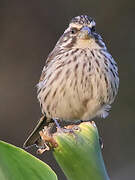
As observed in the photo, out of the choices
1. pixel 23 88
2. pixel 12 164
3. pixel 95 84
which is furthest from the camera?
pixel 23 88

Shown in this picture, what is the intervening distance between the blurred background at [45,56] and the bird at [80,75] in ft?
11.2

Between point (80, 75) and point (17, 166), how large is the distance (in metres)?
2.08

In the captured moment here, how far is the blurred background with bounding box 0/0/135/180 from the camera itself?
7.88 meters

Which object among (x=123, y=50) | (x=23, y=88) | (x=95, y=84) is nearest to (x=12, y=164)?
(x=95, y=84)

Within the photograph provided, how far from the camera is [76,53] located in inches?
160

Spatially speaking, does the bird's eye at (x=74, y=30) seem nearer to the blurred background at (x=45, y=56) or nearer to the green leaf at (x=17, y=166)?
the green leaf at (x=17, y=166)

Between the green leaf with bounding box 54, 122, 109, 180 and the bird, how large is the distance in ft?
6.03

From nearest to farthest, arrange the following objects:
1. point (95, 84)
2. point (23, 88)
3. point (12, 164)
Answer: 1. point (12, 164)
2. point (95, 84)
3. point (23, 88)

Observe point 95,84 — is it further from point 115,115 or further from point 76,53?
point 115,115

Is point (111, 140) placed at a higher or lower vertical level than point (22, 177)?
lower

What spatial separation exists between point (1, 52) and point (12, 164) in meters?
6.33

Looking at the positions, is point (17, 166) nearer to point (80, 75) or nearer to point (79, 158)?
point (79, 158)

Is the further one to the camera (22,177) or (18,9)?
(18,9)

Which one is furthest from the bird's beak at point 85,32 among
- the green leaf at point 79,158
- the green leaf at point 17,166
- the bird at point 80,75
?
the green leaf at point 17,166
